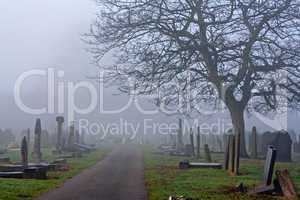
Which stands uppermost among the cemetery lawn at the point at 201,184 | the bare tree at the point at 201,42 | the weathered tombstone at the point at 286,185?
the bare tree at the point at 201,42

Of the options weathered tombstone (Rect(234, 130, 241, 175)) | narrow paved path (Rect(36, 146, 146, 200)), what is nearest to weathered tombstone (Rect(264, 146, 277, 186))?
narrow paved path (Rect(36, 146, 146, 200))

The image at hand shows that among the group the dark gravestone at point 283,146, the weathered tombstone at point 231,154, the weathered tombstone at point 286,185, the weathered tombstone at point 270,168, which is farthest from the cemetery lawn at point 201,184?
the dark gravestone at point 283,146

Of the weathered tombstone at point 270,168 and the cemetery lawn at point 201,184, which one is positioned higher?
the weathered tombstone at point 270,168

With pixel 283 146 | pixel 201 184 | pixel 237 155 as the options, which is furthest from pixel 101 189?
pixel 283 146

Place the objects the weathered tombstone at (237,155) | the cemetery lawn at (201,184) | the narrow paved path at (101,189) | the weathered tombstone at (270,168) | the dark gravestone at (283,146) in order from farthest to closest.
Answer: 1. the dark gravestone at (283,146)
2. the weathered tombstone at (237,155)
3. the weathered tombstone at (270,168)
4. the cemetery lawn at (201,184)
5. the narrow paved path at (101,189)

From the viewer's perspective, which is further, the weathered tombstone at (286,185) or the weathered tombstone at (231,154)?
the weathered tombstone at (231,154)

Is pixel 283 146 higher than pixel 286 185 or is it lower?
higher

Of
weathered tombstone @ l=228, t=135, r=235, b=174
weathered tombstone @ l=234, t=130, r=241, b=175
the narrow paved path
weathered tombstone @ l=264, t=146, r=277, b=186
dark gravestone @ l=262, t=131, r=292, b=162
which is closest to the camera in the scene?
the narrow paved path

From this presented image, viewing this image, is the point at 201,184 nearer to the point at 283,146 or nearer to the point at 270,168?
the point at 270,168

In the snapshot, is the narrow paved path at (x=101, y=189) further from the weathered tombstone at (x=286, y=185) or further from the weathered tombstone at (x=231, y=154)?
the weathered tombstone at (x=231, y=154)

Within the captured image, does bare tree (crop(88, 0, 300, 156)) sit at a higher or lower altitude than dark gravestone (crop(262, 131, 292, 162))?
higher

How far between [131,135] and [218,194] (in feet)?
231

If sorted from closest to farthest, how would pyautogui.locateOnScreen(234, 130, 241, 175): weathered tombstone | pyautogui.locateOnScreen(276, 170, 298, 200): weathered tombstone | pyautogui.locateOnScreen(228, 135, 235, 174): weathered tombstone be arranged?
pyautogui.locateOnScreen(276, 170, 298, 200): weathered tombstone < pyautogui.locateOnScreen(234, 130, 241, 175): weathered tombstone < pyautogui.locateOnScreen(228, 135, 235, 174): weathered tombstone

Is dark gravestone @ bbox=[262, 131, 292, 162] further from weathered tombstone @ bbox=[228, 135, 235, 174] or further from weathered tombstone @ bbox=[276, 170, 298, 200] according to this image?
weathered tombstone @ bbox=[276, 170, 298, 200]
